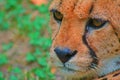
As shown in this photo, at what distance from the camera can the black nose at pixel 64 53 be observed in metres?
3.85

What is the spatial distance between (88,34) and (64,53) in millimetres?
223

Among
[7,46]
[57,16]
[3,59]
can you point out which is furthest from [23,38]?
[57,16]

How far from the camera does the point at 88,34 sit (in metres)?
3.95

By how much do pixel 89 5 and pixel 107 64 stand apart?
422 mm

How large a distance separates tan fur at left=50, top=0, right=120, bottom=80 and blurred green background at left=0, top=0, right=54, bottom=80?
1341 mm

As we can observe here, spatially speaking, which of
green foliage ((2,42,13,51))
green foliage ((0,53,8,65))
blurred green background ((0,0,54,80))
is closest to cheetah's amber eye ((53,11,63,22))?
blurred green background ((0,0,54,80))

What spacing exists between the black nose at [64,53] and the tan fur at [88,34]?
0.02 m

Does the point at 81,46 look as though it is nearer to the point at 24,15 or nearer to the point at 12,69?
the point at 12,69

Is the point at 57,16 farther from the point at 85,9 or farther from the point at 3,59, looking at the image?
the point at 3,59

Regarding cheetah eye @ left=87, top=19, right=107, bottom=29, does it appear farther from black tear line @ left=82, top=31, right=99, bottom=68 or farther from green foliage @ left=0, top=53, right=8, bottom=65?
green foliage @ left=0, top=53, right=8, bottom=65

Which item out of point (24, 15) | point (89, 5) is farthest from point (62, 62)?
point (24, 15)

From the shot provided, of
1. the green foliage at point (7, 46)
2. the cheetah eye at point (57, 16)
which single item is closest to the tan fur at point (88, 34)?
the cheetah eye at point (57, 16)

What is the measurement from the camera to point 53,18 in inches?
169

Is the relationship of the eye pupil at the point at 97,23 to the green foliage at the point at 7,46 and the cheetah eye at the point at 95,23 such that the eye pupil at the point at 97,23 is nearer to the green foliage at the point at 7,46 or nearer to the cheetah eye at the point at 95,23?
the cheetah eye at the point at 95,23
